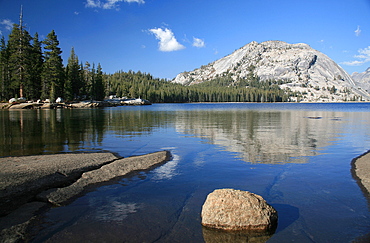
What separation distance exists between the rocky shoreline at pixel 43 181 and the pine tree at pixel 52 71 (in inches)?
3072

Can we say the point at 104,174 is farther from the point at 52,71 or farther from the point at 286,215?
the point at 52,71

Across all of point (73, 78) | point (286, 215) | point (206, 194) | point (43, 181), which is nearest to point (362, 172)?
point (286, 215)

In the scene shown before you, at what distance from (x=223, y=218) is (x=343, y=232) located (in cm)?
301

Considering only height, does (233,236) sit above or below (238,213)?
below

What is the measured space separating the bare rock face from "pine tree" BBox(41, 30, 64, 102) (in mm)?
85524

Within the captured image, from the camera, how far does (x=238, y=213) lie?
6.43m

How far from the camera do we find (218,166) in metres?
12.7

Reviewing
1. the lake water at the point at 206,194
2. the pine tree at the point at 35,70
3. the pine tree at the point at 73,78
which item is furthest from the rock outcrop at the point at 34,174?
the pine tree at the point at 73,78

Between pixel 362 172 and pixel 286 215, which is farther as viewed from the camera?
pixel 362 172

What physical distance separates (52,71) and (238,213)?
90673 millimetres

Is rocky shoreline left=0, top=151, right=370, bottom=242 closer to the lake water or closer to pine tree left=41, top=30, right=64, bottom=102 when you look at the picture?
the lake water

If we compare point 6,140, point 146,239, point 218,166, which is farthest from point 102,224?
point 6,140

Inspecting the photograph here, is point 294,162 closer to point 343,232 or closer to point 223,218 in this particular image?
point 343,232

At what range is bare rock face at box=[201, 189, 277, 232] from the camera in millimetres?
6312
